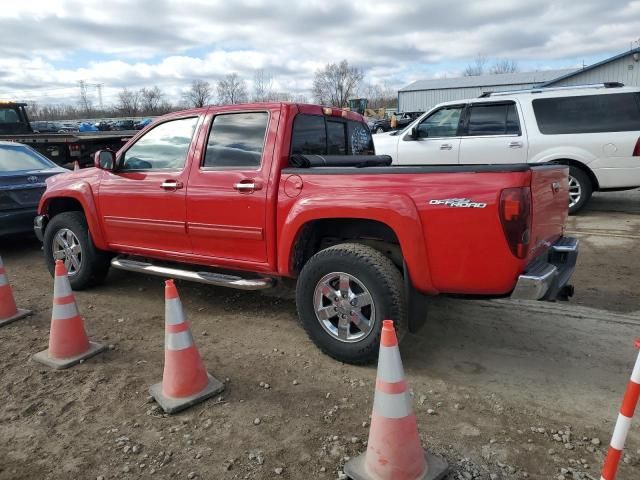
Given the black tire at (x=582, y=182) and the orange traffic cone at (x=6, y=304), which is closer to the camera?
the orange traffic cone at (x=6, y=304)

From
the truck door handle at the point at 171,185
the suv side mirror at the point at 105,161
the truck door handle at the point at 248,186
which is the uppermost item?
the suv side mirror at the point at 105,161

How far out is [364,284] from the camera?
3.45 metres

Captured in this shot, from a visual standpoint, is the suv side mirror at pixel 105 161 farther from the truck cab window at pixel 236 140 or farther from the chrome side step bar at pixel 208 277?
the truck cab window at pixel 236 140

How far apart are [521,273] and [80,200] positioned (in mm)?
4252

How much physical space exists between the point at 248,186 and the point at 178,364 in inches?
56.7

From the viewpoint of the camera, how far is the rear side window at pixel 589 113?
25.8ft

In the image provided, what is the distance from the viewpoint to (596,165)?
319 inches

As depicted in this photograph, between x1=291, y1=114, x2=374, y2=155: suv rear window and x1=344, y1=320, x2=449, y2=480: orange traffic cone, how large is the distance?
2123mm

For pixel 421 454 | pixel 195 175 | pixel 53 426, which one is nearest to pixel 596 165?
pixel 195 175

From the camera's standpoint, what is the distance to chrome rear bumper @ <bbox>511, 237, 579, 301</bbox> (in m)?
3.09

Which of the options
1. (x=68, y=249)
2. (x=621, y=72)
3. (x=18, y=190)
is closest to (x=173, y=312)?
(x=68, y=249)

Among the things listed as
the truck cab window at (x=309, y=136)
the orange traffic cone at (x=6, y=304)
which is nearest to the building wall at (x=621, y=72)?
the truck cab window at (x=309, y=136)

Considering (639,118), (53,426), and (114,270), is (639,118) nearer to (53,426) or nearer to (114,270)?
(114,270)

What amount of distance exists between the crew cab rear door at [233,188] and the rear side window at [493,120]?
18.5ft
